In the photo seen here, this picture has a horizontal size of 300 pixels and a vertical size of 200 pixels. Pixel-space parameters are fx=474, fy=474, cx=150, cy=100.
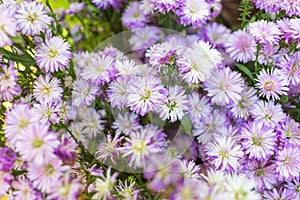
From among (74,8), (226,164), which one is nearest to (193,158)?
(226,164)

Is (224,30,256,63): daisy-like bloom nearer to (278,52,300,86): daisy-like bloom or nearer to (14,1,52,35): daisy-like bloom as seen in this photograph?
(278,52,300,86): daisy-like bloom

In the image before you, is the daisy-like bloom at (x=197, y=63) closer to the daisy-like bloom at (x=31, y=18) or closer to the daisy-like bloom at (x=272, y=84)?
the daisy-like bloom at (x=272, y=84)

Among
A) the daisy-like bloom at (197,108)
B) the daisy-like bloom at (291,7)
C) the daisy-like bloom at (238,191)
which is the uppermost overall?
the daisy-like bloom at (291,7)

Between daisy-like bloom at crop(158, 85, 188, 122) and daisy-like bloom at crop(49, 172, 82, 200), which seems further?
daisy-like bloom at crop(158, 85, 188, 122)

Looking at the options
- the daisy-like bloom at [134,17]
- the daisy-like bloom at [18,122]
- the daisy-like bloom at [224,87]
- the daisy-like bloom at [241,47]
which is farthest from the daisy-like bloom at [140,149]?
the daisy-like bloom at [134,17]

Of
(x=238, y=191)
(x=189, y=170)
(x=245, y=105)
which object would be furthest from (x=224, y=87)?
(x=238, y=191)

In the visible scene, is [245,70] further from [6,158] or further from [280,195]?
[6,158]

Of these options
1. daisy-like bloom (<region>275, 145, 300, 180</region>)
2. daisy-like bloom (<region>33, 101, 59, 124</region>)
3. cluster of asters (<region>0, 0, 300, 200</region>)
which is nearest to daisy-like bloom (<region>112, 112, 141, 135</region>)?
cluster of asters (<region>0, 0, 300, 200</region>)
